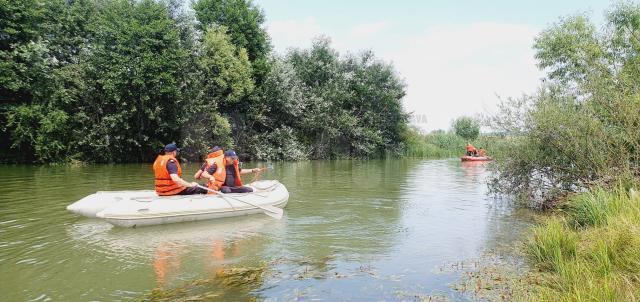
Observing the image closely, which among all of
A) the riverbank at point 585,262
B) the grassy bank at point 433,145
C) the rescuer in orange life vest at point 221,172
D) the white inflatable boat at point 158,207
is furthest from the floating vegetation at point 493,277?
the grassy bank at point 433,145

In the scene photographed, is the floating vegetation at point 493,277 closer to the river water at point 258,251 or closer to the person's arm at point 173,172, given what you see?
the river water at point 258,251

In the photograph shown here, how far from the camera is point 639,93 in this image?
8.55 m

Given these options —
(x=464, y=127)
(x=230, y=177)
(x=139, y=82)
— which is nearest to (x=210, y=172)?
(x=230, y=177)

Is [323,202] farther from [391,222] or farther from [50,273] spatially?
[50,273]

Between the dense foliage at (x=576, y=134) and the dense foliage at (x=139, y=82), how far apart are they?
60.6 ft

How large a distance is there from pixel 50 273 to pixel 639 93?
10223mm

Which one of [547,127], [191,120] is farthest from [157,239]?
[191,120]

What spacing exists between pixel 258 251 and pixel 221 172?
10.8 ft

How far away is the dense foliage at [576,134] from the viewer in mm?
8930

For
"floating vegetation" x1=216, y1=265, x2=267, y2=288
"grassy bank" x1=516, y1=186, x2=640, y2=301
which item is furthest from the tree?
"floating vegetation" x1=216, y1=265, x2=267, y2=288

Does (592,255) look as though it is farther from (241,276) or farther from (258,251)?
(258,251)

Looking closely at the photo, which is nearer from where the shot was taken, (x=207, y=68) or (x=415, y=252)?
(x=415, y=252)

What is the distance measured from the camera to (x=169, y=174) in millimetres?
9398

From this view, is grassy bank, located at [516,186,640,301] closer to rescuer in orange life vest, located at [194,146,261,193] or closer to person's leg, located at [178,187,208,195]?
rescuer in orange life vest, located at [194,146,261,193]
